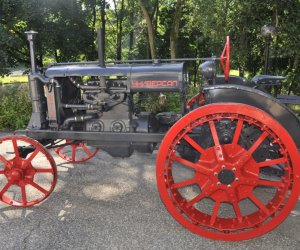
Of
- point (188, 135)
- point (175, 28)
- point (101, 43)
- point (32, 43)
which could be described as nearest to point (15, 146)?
point (32, 43)

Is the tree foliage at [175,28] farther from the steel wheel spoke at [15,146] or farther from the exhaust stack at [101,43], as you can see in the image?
the exhaust stack at [101,43]

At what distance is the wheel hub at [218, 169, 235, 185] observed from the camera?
2.82m

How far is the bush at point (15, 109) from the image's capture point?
25.0ft

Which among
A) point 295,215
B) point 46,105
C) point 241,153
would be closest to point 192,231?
point 241,153

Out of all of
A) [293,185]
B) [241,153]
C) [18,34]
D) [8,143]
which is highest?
[18,34]

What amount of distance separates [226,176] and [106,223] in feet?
4.17

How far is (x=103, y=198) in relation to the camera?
3.88 m

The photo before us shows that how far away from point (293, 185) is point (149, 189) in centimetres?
185

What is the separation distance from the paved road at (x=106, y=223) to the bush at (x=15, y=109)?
371cm

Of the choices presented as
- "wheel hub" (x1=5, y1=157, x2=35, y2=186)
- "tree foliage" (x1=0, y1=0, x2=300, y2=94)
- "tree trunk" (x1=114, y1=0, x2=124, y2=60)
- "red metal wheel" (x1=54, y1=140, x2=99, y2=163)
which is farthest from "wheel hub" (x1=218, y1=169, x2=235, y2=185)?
"tree trunk" (x1=114, y1=0, x2=124, y2=60)

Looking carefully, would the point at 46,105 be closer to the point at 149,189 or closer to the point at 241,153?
the point at 149,189

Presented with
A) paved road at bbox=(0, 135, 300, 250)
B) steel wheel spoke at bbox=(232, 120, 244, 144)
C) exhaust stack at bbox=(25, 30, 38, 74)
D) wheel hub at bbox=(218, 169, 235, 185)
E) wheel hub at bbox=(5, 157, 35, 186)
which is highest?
exhaust stack at bbox=(25, 30, 38, 74)

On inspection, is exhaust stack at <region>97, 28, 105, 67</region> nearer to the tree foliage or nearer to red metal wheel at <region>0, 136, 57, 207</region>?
red metal wheel at <region>0, 136, 57, 207</region>

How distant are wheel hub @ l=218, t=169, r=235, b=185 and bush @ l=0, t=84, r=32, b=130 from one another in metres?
5.79
